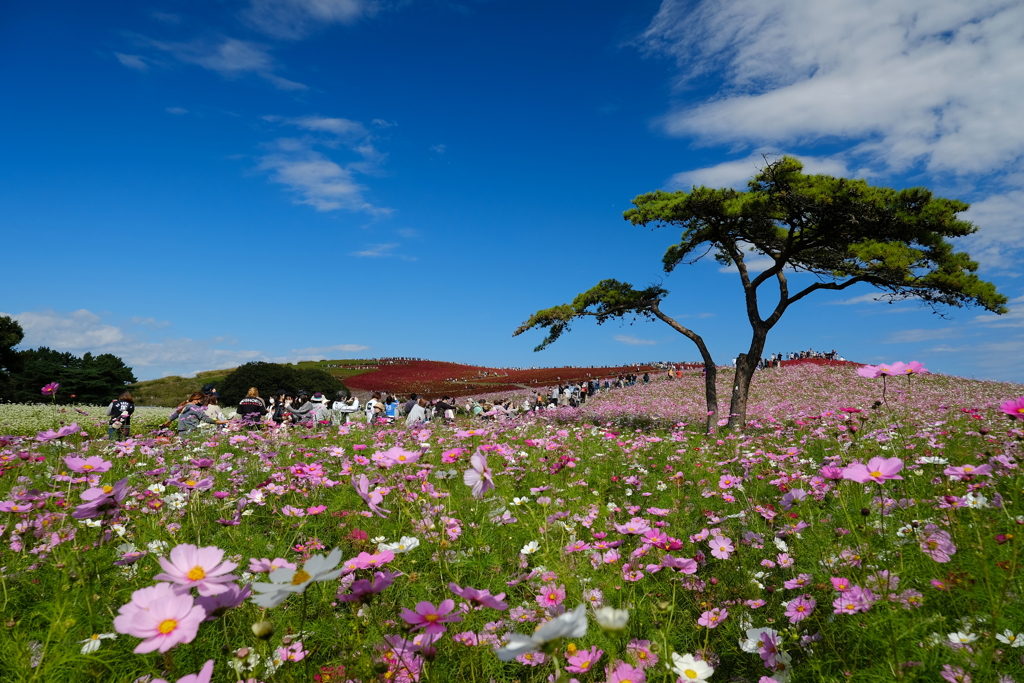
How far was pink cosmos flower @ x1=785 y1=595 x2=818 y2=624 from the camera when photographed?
212 centimetres

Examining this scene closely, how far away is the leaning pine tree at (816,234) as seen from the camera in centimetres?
1164

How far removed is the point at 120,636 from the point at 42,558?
998 millimetres

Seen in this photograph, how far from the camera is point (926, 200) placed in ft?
38.2

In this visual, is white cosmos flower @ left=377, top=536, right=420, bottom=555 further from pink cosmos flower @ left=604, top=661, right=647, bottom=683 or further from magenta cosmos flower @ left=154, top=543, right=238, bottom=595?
pink cosmos flower @ left=604, top=661, right=647, bottom=683

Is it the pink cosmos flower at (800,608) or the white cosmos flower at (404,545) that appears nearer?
the white cosmos flower at (404,545)

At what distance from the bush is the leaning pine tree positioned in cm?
1791

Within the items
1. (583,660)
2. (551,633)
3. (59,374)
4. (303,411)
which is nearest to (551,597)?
(583,660)

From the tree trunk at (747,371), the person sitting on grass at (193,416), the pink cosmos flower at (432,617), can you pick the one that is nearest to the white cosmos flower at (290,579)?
the pink cosmos flower at (432,617)

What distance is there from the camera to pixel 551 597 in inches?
92.4

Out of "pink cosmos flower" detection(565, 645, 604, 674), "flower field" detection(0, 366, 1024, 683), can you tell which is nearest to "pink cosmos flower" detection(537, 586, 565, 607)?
"flower field" detection(0, 366, 1024, 683)

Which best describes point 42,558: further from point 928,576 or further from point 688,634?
point 928,576

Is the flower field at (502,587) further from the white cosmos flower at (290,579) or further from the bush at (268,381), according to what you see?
the bush at (268,381)

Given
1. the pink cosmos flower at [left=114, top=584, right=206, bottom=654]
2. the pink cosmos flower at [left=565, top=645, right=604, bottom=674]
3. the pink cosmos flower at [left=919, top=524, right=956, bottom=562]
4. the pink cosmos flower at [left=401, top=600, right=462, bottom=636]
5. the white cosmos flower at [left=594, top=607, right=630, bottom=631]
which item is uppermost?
the white cosmos flower at [left=594, top=607, right=630, bottom=631]

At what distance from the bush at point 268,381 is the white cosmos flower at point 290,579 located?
2705 cm
